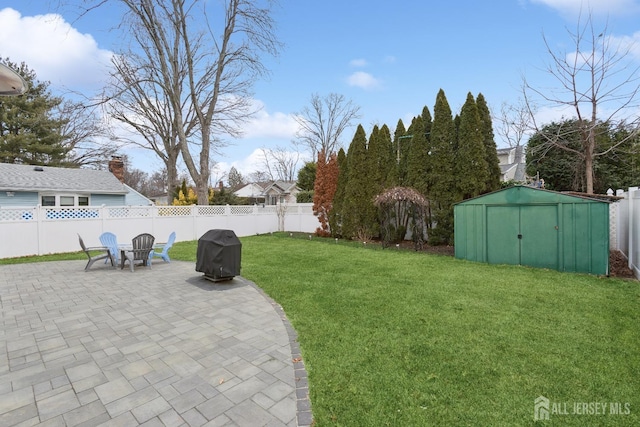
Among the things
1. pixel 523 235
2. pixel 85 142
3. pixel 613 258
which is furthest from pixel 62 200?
pixel 613 258

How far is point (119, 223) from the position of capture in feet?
37.8

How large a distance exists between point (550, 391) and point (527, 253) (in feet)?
20.2

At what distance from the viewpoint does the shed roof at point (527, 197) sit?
6.94 m

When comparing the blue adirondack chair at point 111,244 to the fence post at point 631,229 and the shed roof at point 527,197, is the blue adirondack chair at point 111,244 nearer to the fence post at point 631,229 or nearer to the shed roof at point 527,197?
the shed roof at point 527,197

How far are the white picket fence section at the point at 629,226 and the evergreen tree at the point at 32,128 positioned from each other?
101ft

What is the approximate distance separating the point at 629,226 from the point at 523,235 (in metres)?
2.35

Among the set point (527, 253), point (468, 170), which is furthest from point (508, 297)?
point (468, 170)

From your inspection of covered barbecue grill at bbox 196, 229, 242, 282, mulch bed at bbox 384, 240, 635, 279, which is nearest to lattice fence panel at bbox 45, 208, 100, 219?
covered barbecue grill at bbox 196, 229, 242, 282

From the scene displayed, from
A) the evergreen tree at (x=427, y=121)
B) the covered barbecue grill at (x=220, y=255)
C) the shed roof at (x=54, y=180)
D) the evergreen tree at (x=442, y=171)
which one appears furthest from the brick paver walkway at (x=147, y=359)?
the shed roof at (x=54, y=180)

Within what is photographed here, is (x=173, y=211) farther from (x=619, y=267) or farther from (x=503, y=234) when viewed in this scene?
(x=619, y=267)

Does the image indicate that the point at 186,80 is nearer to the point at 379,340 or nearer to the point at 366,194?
the point at 366,194

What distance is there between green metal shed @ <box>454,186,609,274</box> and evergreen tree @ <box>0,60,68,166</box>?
27.6 m

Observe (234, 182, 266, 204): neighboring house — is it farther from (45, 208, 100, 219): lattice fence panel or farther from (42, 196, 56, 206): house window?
(45, 208, 100, 219): lattice fence panel

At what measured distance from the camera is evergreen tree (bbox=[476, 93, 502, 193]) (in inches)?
416
